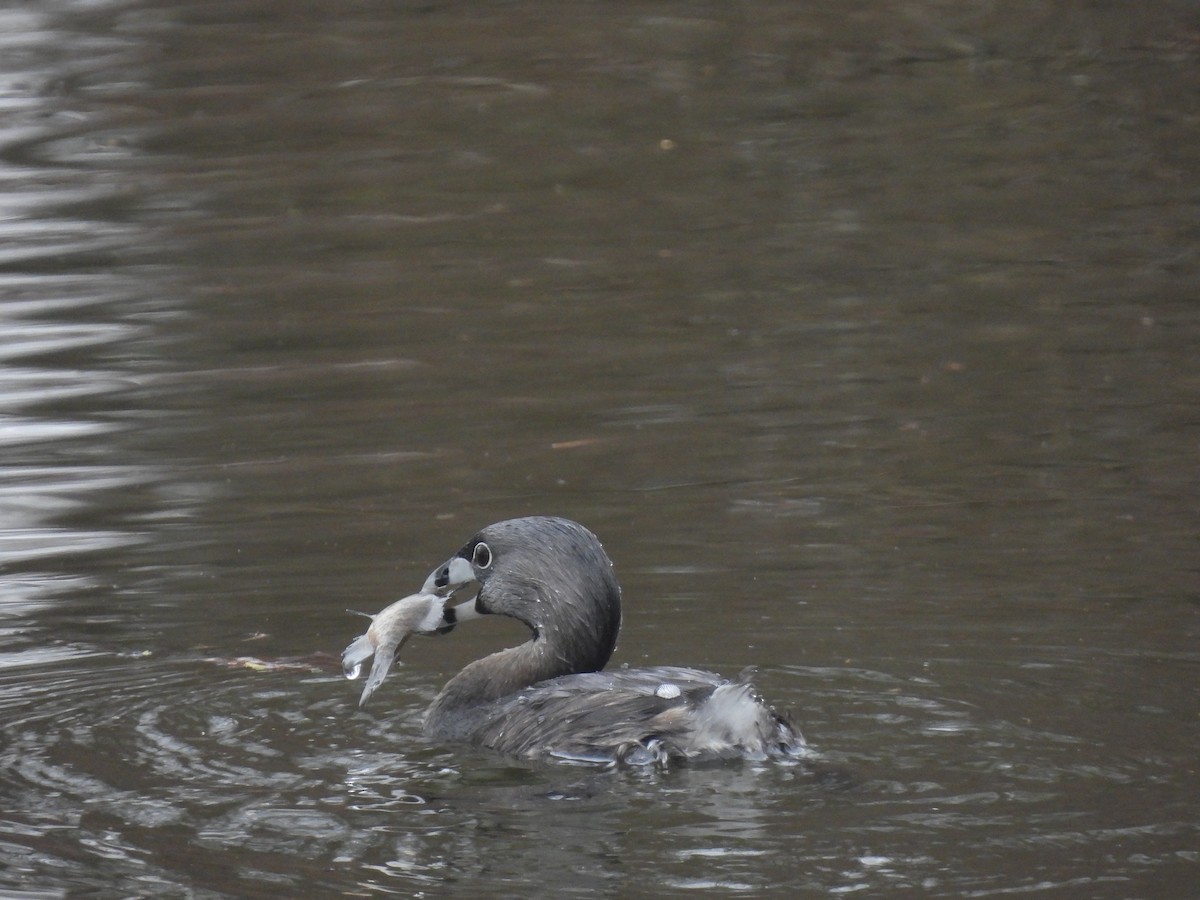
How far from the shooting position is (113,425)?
36.0 ft

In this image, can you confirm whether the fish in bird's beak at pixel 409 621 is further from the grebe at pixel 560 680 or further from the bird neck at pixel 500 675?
the bird neck at pixel 500 675

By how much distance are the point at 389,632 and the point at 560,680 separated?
2.00 feet

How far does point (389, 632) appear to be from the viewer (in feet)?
23.9

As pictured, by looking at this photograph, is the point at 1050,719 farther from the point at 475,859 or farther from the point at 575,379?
the point at 575,379

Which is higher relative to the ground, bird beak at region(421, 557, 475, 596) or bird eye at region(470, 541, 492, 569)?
bird eye at region(470, 541, 492, 569)

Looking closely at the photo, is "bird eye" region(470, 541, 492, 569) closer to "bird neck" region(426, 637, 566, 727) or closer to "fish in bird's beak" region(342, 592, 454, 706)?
"fish in bird's beak" region(342, 592, 454, 706)

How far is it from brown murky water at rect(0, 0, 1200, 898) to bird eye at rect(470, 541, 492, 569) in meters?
0.54

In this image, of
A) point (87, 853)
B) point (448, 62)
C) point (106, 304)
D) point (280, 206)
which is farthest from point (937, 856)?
point (448, 62)

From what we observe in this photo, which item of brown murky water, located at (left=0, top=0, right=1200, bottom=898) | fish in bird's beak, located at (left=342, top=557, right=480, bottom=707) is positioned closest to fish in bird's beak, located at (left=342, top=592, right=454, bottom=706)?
fish in bird's beak, located at (left=342, top=557, right=480, bottom=707)

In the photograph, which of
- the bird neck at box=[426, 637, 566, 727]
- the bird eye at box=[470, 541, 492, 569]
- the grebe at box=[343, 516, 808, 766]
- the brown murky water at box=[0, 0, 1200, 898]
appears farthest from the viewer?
the bird eye at box=[470, 541, 492, 569]

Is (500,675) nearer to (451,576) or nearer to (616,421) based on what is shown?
(451,576)

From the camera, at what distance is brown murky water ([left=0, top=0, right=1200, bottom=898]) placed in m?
6.04

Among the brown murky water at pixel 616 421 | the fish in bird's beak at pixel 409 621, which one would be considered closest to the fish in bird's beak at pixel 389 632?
the fish in bird's beak at pixel 409 621

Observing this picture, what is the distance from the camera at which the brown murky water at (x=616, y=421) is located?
19.8 ft
